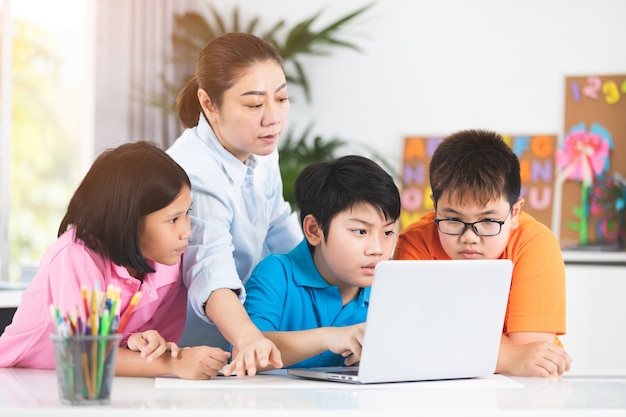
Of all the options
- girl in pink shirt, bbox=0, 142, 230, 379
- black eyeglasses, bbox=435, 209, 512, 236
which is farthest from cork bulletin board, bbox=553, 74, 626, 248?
girl in pink shirt, bbox=0, 142, 230, 379

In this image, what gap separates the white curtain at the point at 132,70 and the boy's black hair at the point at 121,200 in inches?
119

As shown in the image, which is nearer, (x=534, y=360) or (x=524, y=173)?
(x=534, y=360)

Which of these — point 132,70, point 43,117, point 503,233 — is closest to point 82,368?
point 503,233

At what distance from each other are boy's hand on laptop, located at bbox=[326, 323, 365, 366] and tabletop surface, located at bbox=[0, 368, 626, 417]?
0.27ft

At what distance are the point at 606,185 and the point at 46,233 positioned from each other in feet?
12.2

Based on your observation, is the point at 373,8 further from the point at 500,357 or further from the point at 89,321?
the point at 89,321

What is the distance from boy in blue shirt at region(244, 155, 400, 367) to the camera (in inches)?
63.6

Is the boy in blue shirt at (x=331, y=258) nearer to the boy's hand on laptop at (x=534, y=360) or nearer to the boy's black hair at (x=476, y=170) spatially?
the boy's black hair at (x=476, y=170)

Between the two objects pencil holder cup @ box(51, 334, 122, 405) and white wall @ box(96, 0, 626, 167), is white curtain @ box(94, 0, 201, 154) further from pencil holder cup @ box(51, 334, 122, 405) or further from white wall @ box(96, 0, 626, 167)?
pencil holder cup @ box(51, 334, 122, 405)

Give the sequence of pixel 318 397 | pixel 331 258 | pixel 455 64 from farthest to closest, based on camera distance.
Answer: pixel 455 64 < pixel 331 258 < pixel 318 397

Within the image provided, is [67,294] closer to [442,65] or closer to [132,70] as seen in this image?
[132,70]

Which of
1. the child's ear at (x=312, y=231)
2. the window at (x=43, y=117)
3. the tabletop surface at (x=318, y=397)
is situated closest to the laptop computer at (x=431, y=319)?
the tabletop surface at (x=318, y=397)

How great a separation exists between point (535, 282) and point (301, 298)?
17.8 inches

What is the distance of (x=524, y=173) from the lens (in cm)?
448
